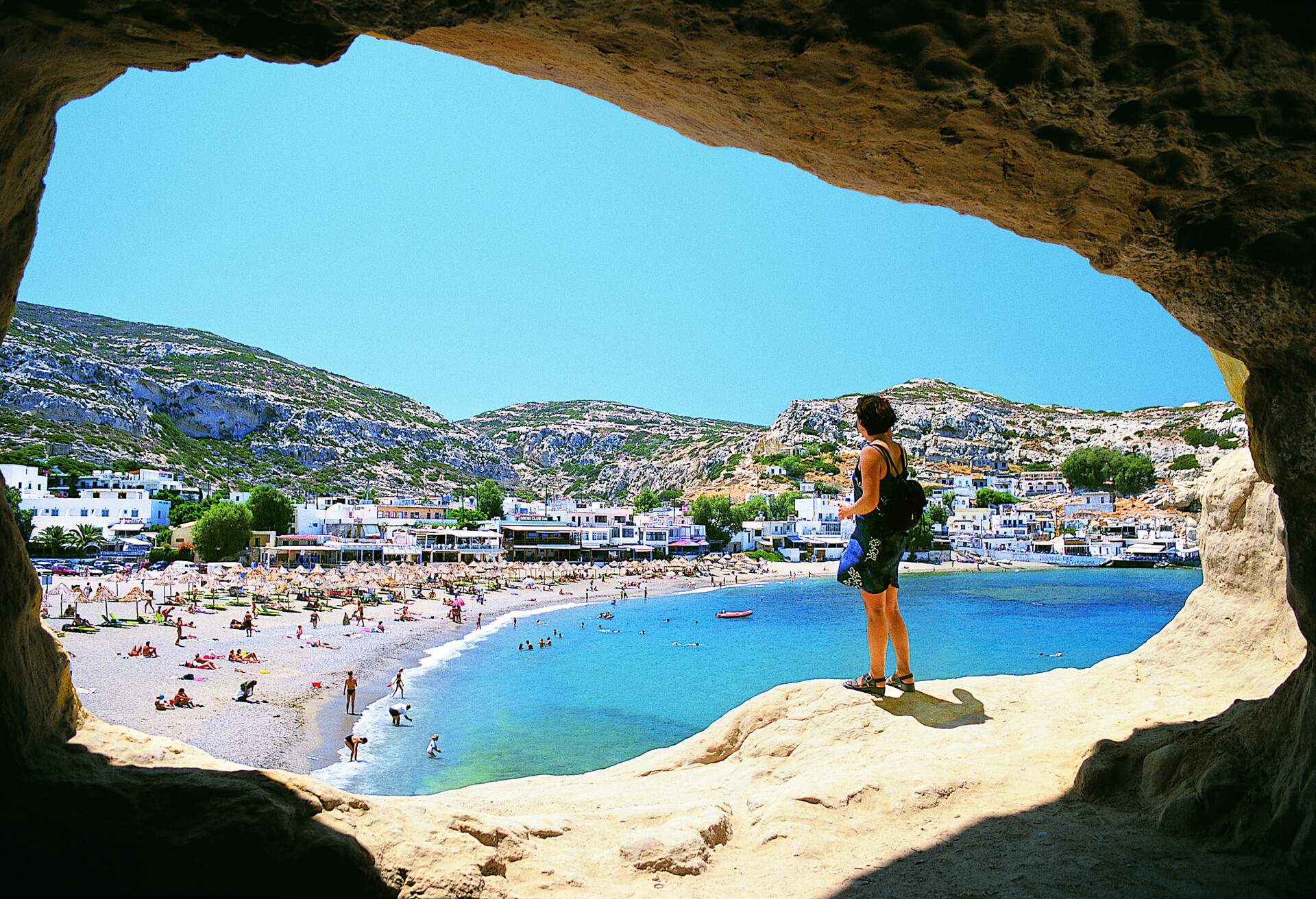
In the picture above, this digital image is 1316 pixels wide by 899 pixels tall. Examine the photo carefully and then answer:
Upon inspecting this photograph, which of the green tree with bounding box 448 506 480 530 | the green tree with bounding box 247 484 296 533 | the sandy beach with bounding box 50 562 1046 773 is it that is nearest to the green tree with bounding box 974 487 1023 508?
the green tree with bounding box 448 506 480 530

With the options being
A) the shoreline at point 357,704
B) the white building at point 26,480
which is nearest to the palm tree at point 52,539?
the white building at point 26,480

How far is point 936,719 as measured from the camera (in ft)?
18.7

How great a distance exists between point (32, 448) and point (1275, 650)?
10933 cm

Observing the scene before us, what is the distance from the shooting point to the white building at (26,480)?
64438mm

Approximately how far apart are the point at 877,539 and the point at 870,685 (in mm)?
1299

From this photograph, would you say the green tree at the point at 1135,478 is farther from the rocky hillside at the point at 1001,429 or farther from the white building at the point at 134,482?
the white building at the point at 134,482

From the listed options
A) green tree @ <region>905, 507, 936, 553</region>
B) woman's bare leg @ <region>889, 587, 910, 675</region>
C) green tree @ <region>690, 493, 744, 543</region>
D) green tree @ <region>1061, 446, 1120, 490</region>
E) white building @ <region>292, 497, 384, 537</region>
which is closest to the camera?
woman's bare leg @ <region>889, 587, 910, 675</region>

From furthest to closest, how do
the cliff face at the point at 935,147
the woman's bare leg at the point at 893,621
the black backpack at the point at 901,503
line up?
the woman's bare leg at the point at 893,621, the black backpack at the point at 901,503, the cliff face at the point at 935,147

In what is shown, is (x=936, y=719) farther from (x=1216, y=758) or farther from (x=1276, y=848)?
(x=1276, y=848)

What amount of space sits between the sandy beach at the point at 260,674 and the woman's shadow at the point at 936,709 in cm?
1599

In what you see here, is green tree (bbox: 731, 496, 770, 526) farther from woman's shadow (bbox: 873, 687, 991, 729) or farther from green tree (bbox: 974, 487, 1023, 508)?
woman's shadow (bbox: 873, 687, 991, 729)

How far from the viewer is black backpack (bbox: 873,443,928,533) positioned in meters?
6.02

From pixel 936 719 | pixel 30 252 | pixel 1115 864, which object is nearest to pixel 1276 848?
pixel 1115 864

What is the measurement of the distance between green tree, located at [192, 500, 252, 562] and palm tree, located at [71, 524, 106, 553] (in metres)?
7.11
